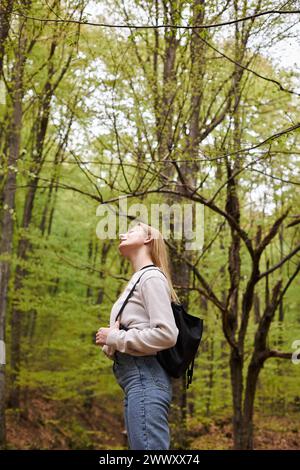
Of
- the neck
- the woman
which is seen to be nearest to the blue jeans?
the woman

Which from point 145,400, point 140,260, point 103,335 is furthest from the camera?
point 140,260

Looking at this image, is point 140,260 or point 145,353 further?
point 140,260

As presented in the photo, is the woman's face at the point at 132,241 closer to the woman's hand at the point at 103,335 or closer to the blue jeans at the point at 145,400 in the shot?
the woman's hand at the point at 103,335

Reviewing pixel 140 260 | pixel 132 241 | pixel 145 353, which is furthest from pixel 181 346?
pixel 132 241

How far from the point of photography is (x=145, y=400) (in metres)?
2.31

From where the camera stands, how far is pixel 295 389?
11.2 metres

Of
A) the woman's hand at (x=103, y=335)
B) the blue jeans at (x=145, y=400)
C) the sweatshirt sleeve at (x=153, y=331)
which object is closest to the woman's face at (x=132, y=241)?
the sweatshirt sleeve at (x=153, y=331)

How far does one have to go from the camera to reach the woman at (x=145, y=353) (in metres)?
2.30

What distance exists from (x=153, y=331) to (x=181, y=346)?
9.8 inches

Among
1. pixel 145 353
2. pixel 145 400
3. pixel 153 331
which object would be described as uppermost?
pixel 153 331

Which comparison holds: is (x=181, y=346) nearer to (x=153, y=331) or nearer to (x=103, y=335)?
(x=153, y=331)

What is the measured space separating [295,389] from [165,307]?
32.3ft

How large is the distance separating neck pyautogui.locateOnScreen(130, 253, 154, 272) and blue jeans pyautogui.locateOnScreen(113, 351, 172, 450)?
0.48 meters
